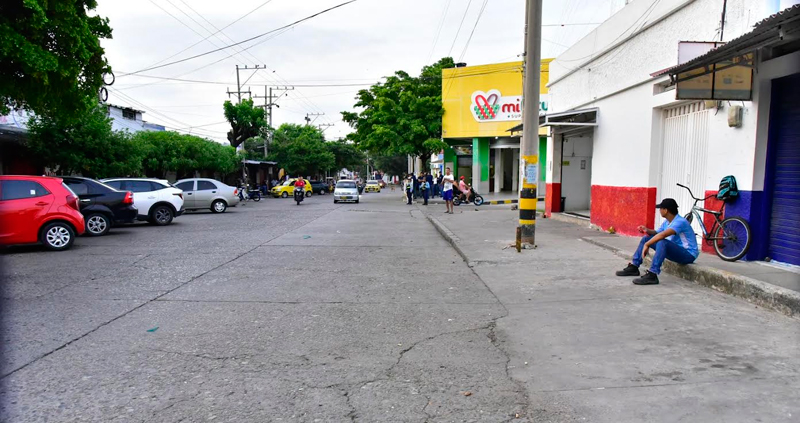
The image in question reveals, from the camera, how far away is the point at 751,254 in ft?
24.0

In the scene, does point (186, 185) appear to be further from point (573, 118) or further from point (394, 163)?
point (394, 163)

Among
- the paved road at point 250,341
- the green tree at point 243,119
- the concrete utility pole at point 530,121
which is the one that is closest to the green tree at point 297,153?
the green tree at point 243,119

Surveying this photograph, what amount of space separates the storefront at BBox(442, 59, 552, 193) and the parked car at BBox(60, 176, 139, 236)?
72.4 ft

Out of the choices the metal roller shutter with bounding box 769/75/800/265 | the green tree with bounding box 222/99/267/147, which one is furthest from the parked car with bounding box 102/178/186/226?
the green tree with bounding box 222/99/267/147

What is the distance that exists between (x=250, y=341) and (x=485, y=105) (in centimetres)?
2870

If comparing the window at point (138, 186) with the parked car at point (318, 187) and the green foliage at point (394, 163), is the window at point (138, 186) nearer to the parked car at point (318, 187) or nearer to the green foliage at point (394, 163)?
the parked car at point (318, 187)

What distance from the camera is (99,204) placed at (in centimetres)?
1270

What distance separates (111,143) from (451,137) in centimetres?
1984

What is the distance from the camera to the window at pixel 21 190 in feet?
31.4

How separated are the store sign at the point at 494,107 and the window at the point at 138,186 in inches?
831

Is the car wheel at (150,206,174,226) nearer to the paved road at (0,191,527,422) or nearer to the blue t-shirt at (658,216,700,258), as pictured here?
the paved road at (0,191,527,422)

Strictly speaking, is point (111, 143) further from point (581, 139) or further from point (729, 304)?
point (729, 304)

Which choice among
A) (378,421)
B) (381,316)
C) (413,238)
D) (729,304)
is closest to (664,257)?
(729,304)

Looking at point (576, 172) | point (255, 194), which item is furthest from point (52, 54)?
point (255, 194)
